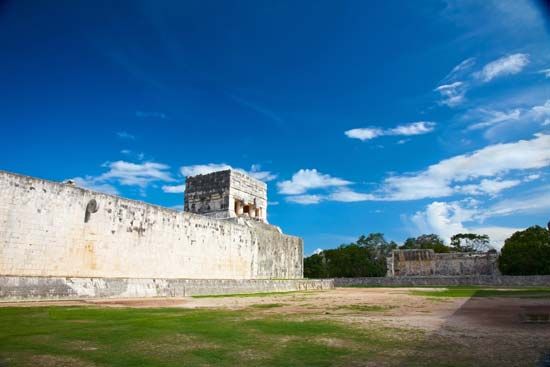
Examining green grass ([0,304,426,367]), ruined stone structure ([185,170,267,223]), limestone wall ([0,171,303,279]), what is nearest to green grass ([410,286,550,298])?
limestone wall ([0,171,303,279])

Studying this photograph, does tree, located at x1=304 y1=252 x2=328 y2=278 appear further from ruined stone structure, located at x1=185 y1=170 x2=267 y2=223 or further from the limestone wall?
the limestone wall

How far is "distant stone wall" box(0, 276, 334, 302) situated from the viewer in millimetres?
9984

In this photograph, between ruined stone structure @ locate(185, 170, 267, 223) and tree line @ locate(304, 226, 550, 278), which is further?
tree line @ locate(304, 226, 550, 278)

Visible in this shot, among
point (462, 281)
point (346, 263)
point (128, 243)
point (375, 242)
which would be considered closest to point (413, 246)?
point (375, 242)

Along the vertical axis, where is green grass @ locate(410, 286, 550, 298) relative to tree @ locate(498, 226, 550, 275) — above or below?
below

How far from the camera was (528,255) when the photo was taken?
33.2m

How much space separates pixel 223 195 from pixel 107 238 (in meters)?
8.97

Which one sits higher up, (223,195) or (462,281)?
(223,195)

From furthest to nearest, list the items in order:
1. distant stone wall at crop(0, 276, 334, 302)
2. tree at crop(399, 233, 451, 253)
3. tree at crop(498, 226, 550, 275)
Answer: tree at crop(399, 233, 451, 253), tree at crop(498, 226, 550, 275), distant stone wall at crop(0, 276, 334, 302)

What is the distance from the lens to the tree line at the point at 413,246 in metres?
33.1

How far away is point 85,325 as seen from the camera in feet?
19.4

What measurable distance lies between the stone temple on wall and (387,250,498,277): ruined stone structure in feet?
46.7

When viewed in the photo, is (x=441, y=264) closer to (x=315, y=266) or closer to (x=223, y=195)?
(x=315, y=266)

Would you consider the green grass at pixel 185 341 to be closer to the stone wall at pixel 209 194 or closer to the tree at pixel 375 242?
the stone wall at pixel 209 194
